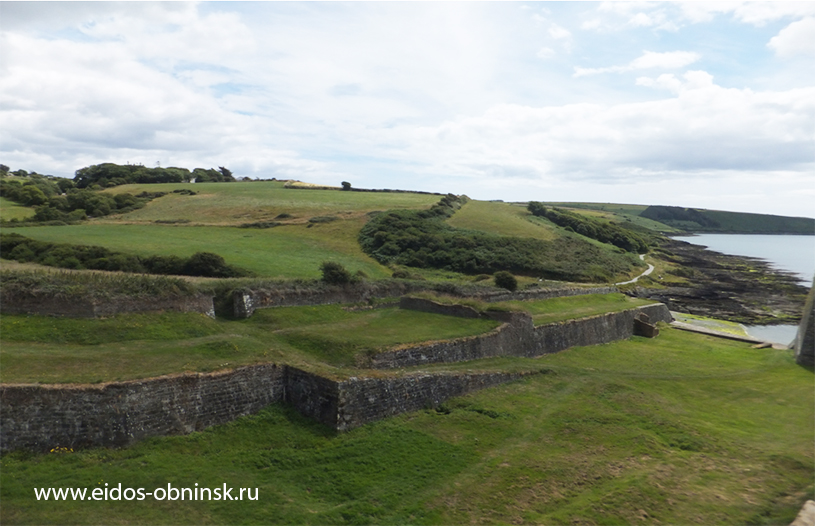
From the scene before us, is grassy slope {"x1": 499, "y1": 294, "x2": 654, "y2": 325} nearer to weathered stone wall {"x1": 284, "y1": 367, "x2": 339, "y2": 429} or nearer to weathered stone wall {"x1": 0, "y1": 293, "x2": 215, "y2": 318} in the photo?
weathered stone wall {"x1": 284, "y1": 367, "x2": 339, "y2": 429}

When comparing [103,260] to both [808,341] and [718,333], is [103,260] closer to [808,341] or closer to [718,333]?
[808,341]

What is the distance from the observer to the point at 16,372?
40.7 ft

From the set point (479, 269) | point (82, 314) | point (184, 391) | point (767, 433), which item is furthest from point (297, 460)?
point (479, 269)

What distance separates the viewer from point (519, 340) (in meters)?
25.1

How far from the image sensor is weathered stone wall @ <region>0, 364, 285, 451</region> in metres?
11.4

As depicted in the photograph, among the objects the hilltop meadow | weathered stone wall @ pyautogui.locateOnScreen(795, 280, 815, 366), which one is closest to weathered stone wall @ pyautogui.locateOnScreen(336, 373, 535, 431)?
the hilltop meadow

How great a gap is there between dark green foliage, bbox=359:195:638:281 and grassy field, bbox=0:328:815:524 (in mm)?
31175

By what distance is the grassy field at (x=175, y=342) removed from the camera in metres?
13.4

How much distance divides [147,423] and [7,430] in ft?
9.10

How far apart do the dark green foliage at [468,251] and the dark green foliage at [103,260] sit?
1971 cm

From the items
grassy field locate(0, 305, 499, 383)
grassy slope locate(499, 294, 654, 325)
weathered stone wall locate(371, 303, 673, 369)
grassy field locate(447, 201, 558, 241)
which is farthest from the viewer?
grassy field locate(447, 201, 558, 241)

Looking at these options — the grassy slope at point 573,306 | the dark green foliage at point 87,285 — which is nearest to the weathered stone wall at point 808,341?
the grassy slope at point 573,306

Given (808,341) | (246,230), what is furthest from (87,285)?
(808,341)

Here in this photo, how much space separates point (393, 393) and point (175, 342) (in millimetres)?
7460
